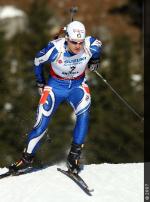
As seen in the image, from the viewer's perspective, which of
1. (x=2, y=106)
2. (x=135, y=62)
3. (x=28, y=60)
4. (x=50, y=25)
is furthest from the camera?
(x=135, y=62)

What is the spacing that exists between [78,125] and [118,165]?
202 centimetres

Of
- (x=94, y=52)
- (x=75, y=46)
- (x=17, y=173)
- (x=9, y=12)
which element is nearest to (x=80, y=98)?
(x=94, y=52)

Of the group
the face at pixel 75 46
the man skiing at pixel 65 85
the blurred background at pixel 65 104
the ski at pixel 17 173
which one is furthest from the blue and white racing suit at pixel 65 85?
the blurred background at pixel 65 104

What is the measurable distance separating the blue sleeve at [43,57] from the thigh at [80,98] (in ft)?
2.57

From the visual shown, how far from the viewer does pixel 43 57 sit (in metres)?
14.9

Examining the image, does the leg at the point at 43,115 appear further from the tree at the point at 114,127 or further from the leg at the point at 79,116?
the tree at the point at 114,127

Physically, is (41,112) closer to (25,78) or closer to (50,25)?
(25,78)

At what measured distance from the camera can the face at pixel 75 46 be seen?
570 inches

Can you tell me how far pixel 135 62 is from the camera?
83.1 metres

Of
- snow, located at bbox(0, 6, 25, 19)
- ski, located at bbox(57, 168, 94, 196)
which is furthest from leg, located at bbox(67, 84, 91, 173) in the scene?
snow, located at bbox(0, 6, 25, 19)

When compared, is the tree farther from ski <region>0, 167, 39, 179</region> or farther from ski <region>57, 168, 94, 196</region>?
ski <region>57, 168, 94, 196</region>

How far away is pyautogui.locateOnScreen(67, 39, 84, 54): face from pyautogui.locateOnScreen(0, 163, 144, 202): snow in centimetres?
290

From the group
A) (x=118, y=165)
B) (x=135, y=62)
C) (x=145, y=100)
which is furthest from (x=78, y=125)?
(x=135, y=62)

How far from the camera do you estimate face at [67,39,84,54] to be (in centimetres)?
1447
